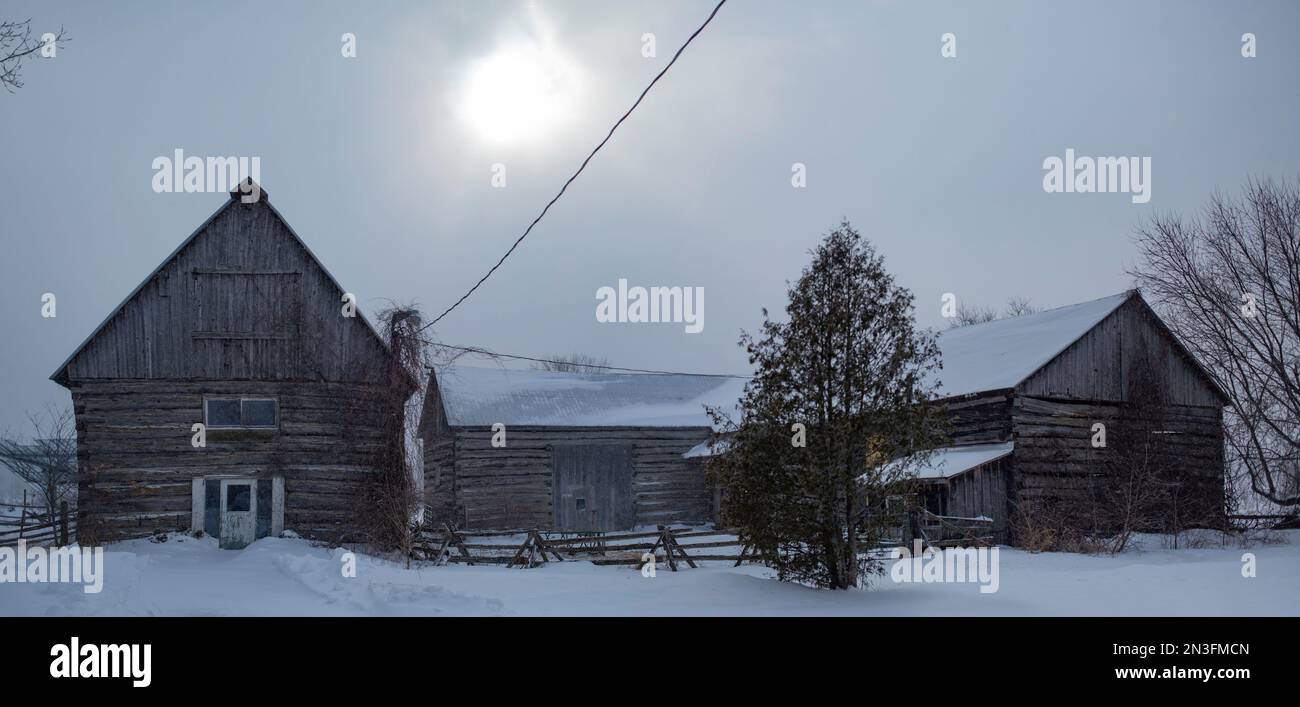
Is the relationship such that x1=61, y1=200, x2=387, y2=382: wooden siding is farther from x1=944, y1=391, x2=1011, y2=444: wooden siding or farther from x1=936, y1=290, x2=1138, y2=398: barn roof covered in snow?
x1=936, y1=290, x2=1138, y2=398: barn roof covered in snow

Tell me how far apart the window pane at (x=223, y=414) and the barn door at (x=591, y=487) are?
1193cm

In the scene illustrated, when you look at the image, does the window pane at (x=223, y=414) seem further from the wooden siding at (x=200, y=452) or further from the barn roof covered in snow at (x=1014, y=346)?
the barn roof covered in snow at (x=1014, y=346)

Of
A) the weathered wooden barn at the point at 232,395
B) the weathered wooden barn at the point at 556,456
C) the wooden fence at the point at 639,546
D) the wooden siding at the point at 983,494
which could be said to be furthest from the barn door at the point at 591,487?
the wooden siding at the point at 983,494

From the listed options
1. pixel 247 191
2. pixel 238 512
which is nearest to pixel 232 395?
pixel 238 512

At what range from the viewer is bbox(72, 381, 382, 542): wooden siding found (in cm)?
2408

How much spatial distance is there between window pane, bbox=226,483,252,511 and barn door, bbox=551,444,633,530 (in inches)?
457

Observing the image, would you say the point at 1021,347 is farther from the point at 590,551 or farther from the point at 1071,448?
the point at 590,551

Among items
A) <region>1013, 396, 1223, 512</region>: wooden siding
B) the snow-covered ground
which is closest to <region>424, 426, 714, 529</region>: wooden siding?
the snow-covered ground

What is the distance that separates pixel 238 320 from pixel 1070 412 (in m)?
24.3

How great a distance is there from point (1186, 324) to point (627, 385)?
21.9m

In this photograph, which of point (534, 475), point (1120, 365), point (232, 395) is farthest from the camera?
point (534, 475)

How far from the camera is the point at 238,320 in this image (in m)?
24.9

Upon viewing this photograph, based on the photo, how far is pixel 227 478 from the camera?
24594mm
